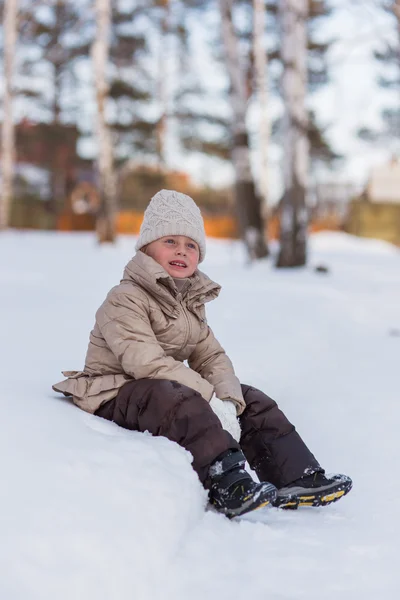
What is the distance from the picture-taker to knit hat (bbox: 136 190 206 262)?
299 cm

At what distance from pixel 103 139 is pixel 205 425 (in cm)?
1344

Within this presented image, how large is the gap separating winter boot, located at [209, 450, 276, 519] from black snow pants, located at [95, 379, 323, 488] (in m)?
0.03

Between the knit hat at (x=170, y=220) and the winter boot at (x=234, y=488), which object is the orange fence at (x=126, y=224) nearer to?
the knit hat at (x=170, y=220)

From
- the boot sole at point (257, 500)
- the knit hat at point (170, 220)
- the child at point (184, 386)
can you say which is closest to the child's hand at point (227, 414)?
the child at point (184, 386)

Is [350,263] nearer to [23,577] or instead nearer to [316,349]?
[316,349]

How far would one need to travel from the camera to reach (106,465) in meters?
2.24

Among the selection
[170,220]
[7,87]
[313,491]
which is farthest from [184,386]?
[7,87]

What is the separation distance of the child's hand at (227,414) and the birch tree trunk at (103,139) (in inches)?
491

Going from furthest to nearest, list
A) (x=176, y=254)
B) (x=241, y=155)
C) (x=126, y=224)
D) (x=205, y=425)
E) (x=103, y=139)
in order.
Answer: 1. (x=126, y=224)
2. (x=103, y=139)
3. (x=241, y=155)
4. (x=176, y=254)
5. (x=205, y=425)

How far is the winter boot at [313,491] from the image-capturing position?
2.61 m

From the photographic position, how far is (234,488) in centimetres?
240

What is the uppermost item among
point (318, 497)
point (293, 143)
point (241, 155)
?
point (293, 143)

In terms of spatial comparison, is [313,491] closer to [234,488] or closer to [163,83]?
[234,488]

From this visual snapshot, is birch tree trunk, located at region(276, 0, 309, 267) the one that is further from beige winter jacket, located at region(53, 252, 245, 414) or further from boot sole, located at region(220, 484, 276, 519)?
boot sole, located at region(220, 484, 276, 519)
